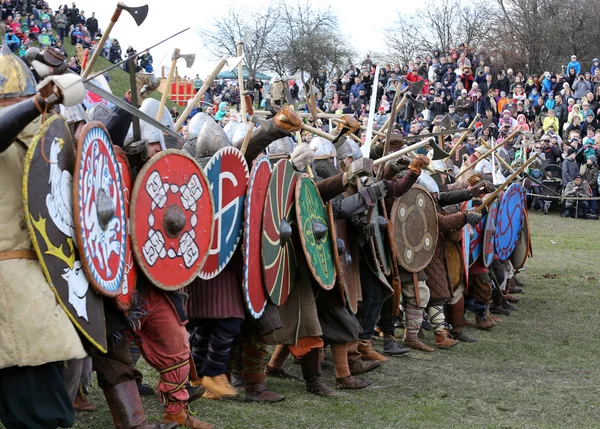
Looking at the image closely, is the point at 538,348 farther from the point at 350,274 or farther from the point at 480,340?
the point at 350,274

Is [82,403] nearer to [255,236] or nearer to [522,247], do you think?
[255,236]

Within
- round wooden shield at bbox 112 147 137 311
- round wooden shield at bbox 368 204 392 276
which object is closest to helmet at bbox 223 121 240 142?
round wooden shield at bbox 368 204 392 276

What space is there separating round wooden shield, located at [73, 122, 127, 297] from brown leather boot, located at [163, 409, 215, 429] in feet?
2.67

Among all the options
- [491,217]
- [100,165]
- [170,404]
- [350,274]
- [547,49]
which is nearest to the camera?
[100,165]

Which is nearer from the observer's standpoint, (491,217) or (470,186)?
(470,186)

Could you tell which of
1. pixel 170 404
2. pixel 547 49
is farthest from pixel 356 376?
pixel 547 49

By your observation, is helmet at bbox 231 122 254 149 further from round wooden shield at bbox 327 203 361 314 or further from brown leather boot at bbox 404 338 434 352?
brown leather boot at bbox 404 338 434 352

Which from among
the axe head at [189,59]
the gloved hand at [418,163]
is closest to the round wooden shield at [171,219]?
the axe head at [189,59]

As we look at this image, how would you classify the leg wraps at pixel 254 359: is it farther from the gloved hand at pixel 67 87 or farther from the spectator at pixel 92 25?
the spectator at pixel 92 25

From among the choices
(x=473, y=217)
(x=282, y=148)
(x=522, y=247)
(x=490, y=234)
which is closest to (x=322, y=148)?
(x=282, y=148)

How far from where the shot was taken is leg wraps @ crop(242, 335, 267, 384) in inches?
179

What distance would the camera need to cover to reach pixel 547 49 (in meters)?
28.6

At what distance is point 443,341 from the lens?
634 cm

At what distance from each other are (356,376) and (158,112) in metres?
2.15
